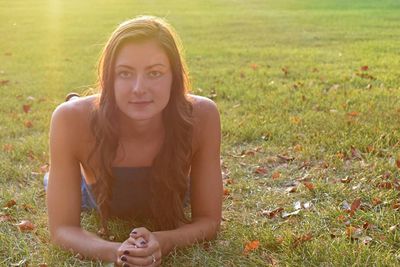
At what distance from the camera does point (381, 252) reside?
3291 mm

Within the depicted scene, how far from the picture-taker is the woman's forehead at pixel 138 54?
10.4 feet

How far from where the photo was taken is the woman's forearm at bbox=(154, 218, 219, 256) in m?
3.31

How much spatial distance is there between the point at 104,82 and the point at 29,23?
16389 millimetres

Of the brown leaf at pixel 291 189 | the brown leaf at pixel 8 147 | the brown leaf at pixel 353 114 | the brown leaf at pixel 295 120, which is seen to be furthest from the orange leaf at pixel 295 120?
the brown leaf at pixel 8 147

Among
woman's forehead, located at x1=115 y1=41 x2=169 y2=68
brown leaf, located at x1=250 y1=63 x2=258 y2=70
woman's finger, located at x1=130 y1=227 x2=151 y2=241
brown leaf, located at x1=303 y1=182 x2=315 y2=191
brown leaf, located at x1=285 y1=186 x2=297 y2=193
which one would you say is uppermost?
woman's forehead, located at x1=115 y1=41 x2=169 y2=68

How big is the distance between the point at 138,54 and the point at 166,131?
56 cm

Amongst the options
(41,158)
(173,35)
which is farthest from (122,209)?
(41,158)

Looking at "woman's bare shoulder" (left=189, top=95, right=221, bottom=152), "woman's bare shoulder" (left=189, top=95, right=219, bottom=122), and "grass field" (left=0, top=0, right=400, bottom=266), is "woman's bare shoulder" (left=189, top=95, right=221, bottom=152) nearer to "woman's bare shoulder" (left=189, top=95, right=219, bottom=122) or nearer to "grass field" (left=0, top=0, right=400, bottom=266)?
"woman's bare shoulder" (left=189, top=95, right=219, bottom=122)

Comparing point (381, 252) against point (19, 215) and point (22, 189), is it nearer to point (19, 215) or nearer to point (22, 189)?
point (19, 215)

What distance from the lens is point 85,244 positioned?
3.30 meters

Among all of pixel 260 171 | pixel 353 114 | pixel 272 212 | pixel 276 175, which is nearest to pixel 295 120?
pixel 353 114

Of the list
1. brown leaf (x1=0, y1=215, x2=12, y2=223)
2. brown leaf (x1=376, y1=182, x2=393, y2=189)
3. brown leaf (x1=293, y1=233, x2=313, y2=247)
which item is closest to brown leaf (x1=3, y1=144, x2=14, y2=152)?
brown leaf (x1=0, y1=215, x2=12, y2=223)

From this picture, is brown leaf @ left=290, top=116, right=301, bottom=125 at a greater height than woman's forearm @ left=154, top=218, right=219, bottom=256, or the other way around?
woman's forearm @ left=154, top=218, right=219, bottom=256

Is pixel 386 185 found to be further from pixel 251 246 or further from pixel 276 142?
pixel 276 142
